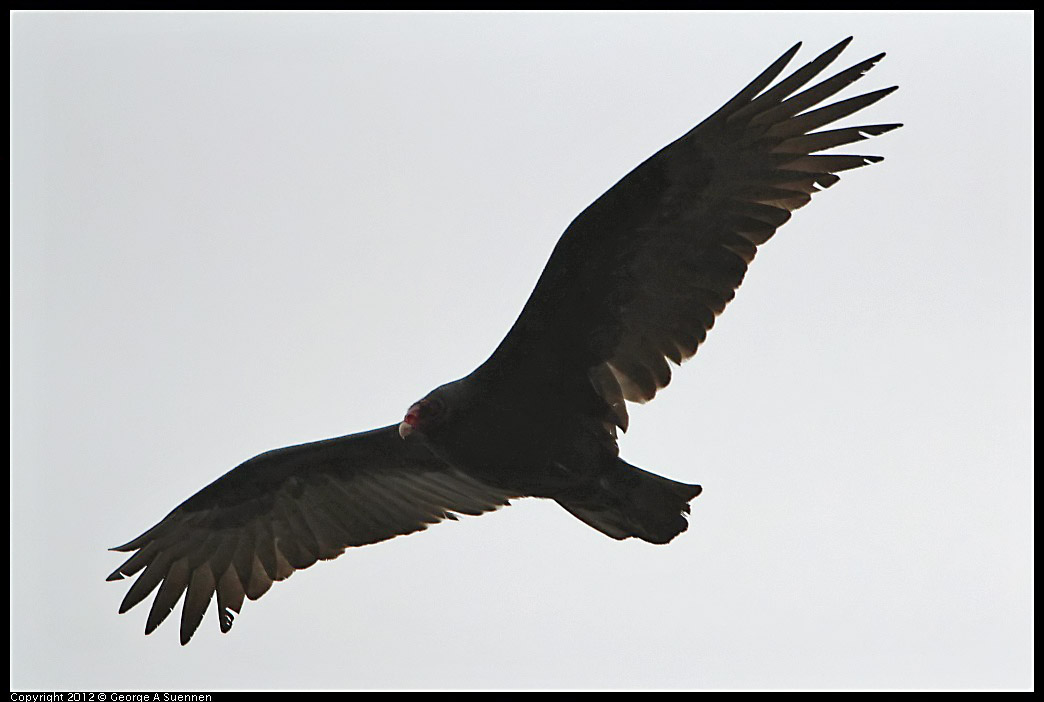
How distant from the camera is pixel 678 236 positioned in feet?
22.0

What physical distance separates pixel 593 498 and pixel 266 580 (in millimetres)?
2343

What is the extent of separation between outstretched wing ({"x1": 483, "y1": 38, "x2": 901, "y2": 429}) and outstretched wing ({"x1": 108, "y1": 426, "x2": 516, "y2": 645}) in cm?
149

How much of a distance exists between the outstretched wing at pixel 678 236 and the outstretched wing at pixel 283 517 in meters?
1.49

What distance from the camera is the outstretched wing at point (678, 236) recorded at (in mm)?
6484

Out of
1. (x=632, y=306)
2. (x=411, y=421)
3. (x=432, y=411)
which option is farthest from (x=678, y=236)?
(x=411, y=421)

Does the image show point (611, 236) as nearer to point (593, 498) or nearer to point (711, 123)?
point (711, 123)

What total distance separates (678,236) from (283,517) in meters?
3.16

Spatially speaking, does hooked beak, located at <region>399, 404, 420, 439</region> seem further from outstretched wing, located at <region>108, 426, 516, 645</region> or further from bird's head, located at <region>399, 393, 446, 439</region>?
outstretched wing, located at <region>108, 426, 516, 645</region>

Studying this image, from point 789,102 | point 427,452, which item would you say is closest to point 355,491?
point 427,452

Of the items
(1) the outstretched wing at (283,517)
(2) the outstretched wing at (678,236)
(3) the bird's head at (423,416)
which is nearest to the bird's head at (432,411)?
(3) the bird's head at (423,416)

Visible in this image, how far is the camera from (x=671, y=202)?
6.62 meters

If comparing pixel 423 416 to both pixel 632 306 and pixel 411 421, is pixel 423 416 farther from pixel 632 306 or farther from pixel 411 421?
pixel 632 306

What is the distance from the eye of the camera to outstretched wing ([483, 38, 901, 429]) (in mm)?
6484

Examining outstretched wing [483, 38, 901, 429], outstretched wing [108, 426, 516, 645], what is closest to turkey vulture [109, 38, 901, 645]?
outstretched wing [483, 38, 901, 429]
